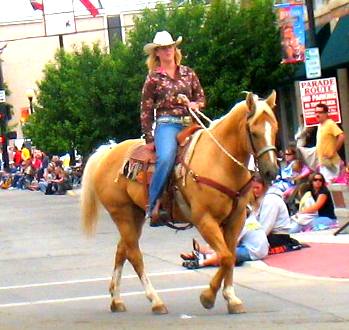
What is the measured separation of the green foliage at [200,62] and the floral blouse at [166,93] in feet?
63.7

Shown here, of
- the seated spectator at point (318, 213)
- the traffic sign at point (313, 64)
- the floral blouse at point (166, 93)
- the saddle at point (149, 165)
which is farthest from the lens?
the traffic sign at point (313, 64)

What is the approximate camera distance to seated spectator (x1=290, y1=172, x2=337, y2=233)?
→ 18.5 metres

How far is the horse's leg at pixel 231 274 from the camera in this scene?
10.6 m

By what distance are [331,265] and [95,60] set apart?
87.8ft

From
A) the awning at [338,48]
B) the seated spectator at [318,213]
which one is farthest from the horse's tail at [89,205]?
the awning at [338,48]

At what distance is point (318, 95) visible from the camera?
22.6 m

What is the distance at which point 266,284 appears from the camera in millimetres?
12930

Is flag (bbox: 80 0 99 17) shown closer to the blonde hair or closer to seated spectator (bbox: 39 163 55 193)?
seated spectator (bbox: 39 163 55 193)

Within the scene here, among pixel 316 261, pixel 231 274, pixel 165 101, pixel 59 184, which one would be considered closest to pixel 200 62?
pixel 59 184

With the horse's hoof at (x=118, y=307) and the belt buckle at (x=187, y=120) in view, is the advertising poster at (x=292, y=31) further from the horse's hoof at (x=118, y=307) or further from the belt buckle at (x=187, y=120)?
the horse's hoof at (x=118, y=307)

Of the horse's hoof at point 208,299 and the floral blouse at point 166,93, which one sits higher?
the floral blouse at point 166,93

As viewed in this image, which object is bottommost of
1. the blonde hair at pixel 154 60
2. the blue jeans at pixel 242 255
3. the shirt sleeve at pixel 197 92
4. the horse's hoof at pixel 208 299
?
the blue jeans at pixel 242 255

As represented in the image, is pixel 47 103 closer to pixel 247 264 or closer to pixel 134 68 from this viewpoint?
pixel 134 68

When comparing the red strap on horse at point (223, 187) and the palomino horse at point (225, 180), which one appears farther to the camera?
the red strap on horse at point (223, 187)
